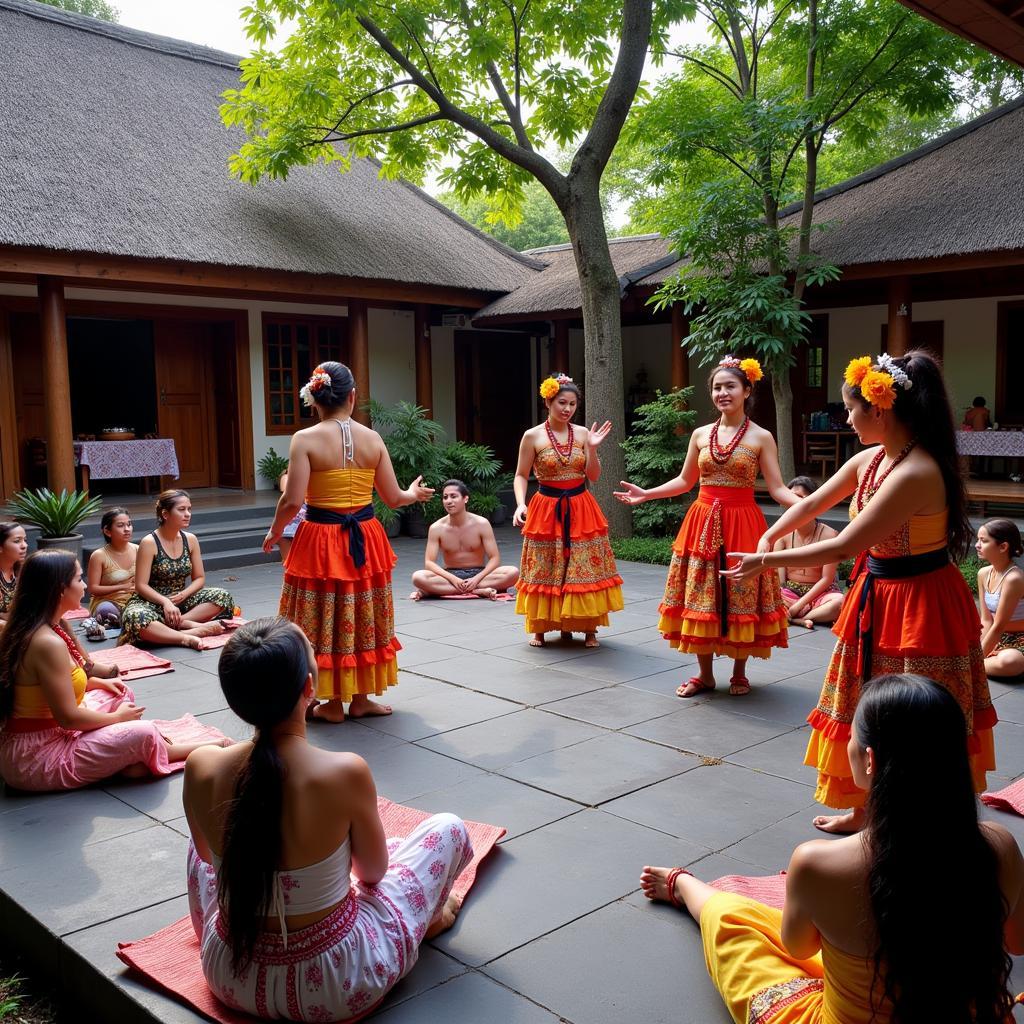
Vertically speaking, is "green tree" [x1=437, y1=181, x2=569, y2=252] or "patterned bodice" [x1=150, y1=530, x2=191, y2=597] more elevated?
"green tree" [x1=437, y1=181, x2=569, y2=252]

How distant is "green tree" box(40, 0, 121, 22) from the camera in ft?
87.3

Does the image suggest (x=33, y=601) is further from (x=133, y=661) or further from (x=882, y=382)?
(x=882, y=382)

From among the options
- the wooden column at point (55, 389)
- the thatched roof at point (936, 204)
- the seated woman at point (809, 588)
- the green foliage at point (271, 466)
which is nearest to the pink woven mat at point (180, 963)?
the seated woman at point (809, 588)

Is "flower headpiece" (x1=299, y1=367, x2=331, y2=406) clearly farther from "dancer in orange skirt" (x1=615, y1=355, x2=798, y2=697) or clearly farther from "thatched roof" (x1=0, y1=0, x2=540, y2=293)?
"thatched roof" (x1=0, y1=0, x2=540, y2=293)

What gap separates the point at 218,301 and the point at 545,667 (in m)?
8.86

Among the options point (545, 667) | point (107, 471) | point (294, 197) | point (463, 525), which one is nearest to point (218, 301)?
point (294, 197)

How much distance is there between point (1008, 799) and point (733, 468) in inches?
81.6

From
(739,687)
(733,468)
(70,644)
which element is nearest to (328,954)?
(70,644)

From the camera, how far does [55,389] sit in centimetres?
986

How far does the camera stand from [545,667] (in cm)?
600

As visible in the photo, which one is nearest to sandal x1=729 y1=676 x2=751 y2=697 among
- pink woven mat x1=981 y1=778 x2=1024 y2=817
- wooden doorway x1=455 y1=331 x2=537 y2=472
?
pink woven mat x1=981 y1=778 x2=1024 y2=817

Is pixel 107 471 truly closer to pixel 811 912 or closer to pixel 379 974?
pixel 379 974

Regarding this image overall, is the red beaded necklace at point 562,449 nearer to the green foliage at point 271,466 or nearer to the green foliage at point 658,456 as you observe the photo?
the green foliage at point 658,456

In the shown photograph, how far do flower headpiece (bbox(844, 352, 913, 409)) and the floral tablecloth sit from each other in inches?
380
